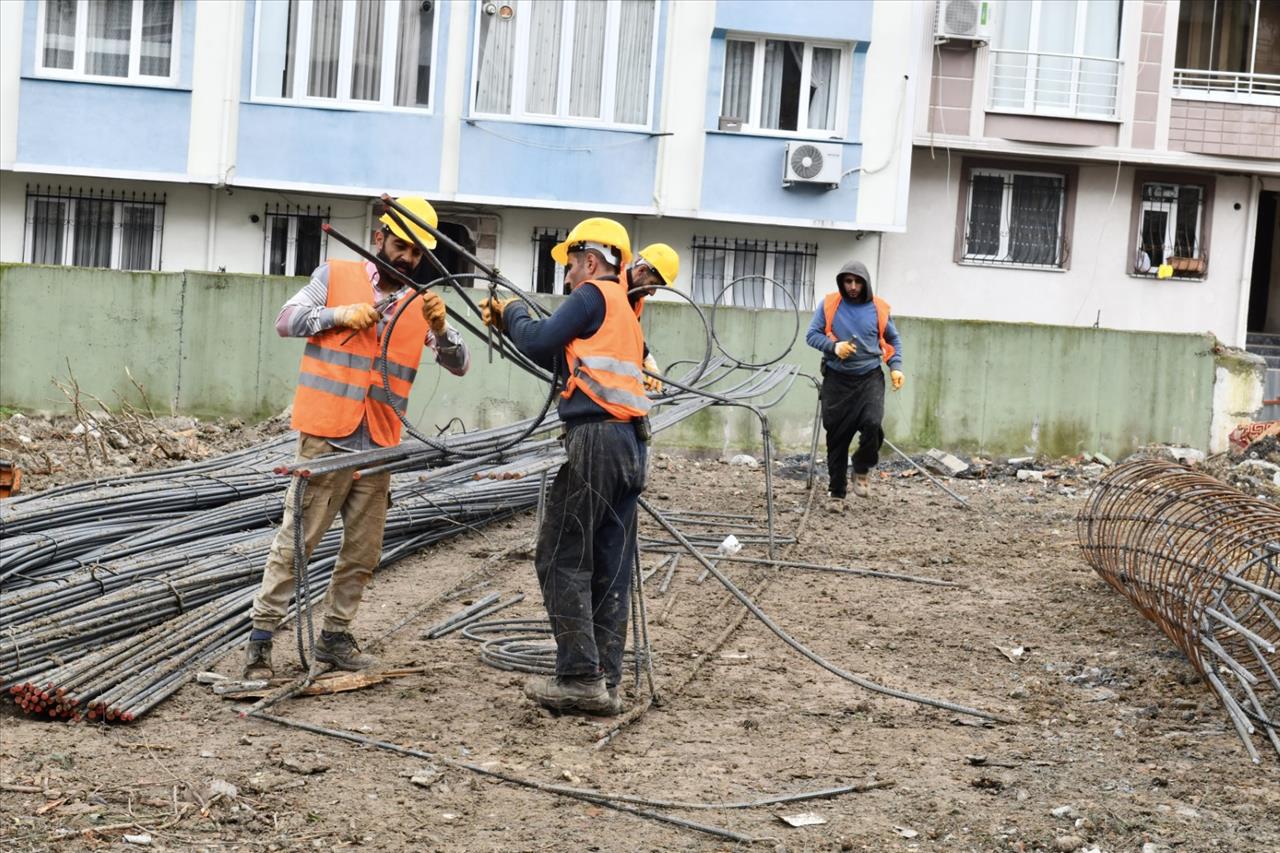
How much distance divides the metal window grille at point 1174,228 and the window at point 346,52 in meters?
10.8

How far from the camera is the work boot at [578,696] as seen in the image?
6.27m

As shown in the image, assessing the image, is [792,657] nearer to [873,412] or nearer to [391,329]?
[391,329]

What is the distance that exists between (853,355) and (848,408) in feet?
1.33

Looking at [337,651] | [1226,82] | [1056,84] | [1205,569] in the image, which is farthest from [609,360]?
[1226,82]

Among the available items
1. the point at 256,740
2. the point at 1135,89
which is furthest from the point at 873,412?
the point at 1135,89

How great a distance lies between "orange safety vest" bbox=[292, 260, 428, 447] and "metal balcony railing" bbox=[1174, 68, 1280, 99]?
19.7m

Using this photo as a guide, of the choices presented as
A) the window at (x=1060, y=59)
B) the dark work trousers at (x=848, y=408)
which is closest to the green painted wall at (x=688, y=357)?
the dark work trousers at (x=848, y=408)

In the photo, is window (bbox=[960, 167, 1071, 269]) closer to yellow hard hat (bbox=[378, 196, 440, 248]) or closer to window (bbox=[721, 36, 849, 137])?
window (bbox=[721, 36, 849, 137])

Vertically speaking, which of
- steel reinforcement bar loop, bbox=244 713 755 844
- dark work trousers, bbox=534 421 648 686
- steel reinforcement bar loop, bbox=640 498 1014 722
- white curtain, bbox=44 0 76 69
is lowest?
steel reinforcement bar loop, bbox=244 713 755 844

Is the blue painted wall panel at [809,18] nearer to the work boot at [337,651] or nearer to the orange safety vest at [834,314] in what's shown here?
the orange safety vest at [834,314]

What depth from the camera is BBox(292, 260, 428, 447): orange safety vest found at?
6391 millimetres

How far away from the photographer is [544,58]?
837 inches

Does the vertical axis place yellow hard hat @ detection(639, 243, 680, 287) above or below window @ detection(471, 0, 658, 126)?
below

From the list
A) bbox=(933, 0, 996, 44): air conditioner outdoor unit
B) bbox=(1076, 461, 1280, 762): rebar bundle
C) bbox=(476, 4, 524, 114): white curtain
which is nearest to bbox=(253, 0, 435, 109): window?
bbox=(476, 4, 524, 114): white curtain
